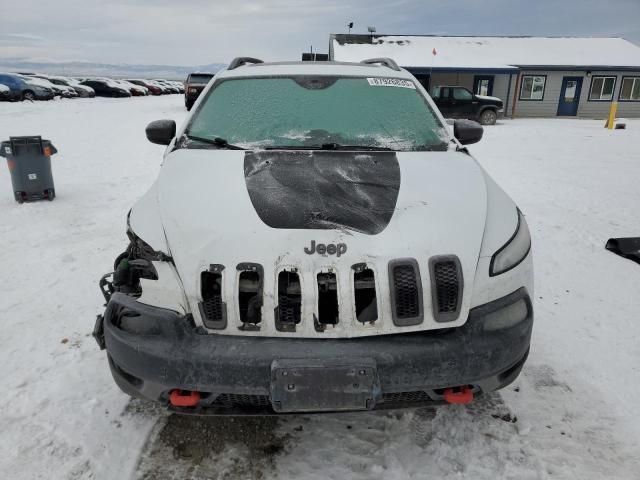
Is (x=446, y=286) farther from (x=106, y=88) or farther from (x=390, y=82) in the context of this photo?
(x=106, y=88)

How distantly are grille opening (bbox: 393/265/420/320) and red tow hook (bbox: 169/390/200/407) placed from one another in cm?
88

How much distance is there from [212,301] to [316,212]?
600 millimetres

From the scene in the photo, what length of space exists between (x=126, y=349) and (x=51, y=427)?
2.72 ft

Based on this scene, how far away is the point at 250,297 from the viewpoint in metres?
1.96

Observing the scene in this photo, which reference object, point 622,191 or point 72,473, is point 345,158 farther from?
point 622,191

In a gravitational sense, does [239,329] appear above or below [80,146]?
above

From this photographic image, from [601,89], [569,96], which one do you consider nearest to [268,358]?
[569,96]

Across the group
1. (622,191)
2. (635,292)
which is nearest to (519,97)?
(622,191)

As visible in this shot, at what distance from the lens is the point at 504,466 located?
2135mm

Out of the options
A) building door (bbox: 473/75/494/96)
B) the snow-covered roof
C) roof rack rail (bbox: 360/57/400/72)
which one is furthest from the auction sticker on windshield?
building door (bbox: 473/75/494/96)

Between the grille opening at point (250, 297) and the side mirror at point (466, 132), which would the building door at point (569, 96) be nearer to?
the side mirror at point (466, 132)

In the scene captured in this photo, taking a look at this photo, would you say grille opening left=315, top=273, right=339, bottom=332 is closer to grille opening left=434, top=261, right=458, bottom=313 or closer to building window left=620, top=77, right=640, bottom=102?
grille opening left=434, top=261, right=458, bottom=313

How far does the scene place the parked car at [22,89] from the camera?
2588 cm

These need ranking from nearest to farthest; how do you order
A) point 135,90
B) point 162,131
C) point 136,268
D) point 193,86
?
point 136,268
point 162,131
point 193,86
point 135,90
